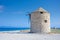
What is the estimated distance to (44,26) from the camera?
25688mm

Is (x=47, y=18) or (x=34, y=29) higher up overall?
(x=47, y=18)

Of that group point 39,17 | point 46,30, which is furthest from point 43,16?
point 46,30

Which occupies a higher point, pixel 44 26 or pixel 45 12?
pixel 45 12

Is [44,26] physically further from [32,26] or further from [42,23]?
[32,26]

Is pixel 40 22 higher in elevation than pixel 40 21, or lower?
lower

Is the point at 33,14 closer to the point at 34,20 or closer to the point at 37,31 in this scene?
the point at 34,20

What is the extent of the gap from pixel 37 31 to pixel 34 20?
215cm

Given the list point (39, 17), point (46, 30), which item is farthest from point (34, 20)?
point (46, 30)

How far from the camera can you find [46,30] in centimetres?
2595

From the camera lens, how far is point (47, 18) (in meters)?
26.1

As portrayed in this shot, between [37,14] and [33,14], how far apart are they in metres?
0.88

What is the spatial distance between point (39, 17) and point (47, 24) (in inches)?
81.4

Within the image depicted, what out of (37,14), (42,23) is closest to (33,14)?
(37,14)

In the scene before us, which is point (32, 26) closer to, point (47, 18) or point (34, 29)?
point (34, 29)
